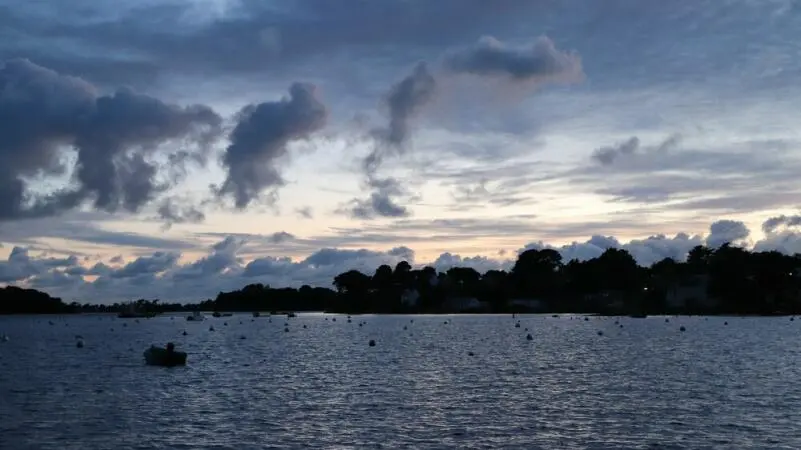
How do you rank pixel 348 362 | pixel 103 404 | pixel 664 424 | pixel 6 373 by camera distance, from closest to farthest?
pixel 664 424
pixel 103 404
pixel 6 373
pixel 348 362

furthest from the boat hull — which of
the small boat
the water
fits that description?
the water

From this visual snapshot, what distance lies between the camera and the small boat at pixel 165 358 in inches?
3243

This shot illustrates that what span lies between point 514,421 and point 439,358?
Answer: 45.5 m

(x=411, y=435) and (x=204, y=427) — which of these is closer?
(x=411, y=435)

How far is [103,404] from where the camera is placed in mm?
52938

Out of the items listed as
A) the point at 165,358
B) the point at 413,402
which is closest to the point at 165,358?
the point at 165,358

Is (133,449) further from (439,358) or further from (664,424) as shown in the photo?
(439,358)

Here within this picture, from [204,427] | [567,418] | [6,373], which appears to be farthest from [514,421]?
[6,373]

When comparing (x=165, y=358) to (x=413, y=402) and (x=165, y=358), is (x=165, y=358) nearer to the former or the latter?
(x=165, y=358)

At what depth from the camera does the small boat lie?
8238cm

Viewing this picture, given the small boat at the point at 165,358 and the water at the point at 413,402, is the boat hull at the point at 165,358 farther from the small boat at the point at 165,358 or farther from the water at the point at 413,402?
the water at the point at 413,402

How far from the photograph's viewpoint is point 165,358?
82375 mm

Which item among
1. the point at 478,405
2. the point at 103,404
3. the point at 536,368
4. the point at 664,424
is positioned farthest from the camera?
the point at 536,368

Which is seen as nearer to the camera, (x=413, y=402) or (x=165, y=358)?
(x=413, y=402)
